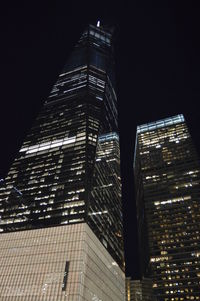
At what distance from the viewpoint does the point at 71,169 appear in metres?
96.6

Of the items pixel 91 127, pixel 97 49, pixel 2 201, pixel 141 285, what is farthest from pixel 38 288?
pixel 97 49

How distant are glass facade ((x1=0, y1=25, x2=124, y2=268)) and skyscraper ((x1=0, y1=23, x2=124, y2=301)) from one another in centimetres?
36

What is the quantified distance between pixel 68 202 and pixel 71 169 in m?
14.9

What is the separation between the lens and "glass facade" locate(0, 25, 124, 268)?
281 ft

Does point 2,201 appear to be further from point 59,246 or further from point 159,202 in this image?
point 159,202

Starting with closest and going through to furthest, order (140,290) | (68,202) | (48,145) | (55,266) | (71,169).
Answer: (55,266) < (68,202) < (71,169) < (48,145) < (140,290)

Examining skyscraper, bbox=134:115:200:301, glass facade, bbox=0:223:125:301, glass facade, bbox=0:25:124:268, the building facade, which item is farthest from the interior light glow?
the building facade

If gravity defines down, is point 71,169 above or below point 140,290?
above

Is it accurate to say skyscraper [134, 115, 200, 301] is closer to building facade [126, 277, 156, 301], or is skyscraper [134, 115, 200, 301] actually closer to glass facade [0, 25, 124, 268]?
building facade [126, 277, 156, 301]

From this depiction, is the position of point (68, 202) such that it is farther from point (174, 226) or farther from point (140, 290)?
point (140, 290)

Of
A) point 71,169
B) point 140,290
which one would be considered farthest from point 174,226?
point 71,169

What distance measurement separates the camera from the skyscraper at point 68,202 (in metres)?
68.4

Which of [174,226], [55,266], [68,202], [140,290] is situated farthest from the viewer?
[140,290]

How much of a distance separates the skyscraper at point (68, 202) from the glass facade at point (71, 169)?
356 mm
